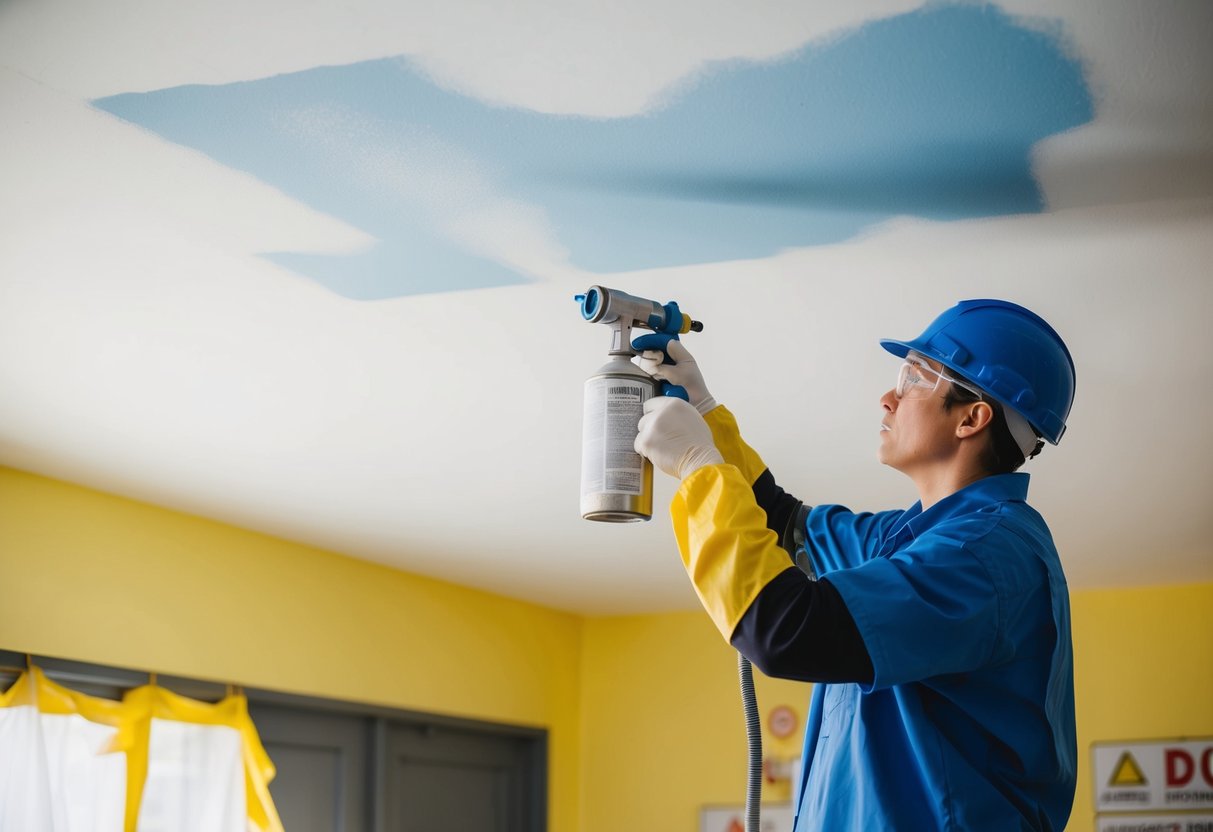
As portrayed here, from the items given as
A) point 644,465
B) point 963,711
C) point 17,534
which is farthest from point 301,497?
point 963,711

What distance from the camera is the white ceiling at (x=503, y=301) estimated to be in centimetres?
190

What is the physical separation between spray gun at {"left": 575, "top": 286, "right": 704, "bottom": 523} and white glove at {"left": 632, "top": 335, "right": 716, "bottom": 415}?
0.08m

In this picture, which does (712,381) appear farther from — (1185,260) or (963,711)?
(963,711)

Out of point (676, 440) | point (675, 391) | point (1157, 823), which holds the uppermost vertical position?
point (675, 391)

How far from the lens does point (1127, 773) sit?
16.3 feet

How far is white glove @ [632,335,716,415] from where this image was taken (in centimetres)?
189

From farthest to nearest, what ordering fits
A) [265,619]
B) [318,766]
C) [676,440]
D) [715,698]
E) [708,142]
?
1. [715,698]
2. [318,766]
3. [265,619]
4. [708,142]
5. [676,440]

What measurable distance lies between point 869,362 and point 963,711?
1641mm

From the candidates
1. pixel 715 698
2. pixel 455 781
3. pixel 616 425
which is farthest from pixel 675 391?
pixel 715 698

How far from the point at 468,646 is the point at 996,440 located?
407cm

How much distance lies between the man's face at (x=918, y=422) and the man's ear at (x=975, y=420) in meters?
0.01

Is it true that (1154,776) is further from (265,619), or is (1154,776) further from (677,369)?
(677,369)

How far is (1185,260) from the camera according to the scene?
8.25 feet

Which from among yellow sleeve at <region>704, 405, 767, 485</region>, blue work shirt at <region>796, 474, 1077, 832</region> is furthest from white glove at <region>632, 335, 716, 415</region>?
blue work shirt at <region>796, 474, 1077, 832</region>
